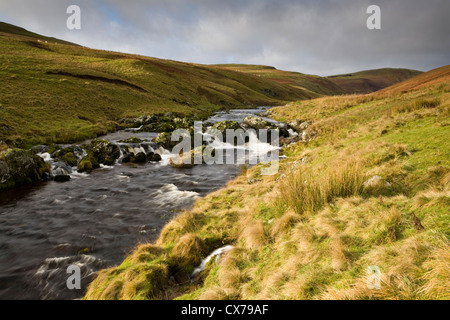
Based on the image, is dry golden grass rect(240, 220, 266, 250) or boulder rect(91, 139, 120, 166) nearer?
dry golden grass rect(240, 220, 266, 250)

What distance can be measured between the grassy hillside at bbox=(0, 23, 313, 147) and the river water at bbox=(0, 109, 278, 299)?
35.3ft

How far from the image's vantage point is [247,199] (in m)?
10.0

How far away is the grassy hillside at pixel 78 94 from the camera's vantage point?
2506 cm

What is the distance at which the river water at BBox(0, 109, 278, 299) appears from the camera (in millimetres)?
7070

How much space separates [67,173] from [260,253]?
15618 millimetres

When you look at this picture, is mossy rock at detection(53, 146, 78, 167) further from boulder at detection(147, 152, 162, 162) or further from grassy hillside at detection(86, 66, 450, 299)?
grassy hillside at detection(86, 66, 450, 299)

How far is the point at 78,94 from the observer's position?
127 feet

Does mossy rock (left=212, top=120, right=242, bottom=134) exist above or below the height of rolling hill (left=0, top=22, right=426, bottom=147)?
below

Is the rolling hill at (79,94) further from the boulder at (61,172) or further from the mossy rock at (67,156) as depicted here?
the boulder at (61,172)

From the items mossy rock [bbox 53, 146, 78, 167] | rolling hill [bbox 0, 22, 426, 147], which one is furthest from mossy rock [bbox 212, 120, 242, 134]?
mossy rock [bbox 53, 146, 78, 167]

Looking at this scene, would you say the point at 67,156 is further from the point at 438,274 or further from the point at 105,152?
the point at 438,274

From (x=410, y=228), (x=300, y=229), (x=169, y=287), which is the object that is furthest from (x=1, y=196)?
(x=410, y=228)

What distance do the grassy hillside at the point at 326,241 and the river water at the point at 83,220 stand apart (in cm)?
157

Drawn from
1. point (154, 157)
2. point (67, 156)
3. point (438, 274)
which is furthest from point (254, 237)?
point (67, 156)
